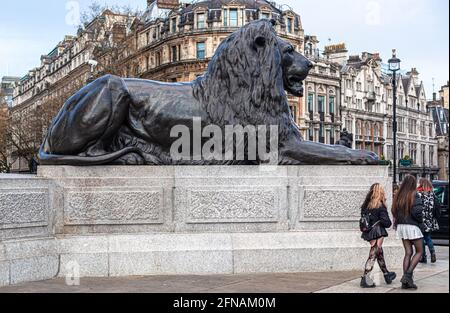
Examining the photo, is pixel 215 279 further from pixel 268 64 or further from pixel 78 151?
pixel 268 64

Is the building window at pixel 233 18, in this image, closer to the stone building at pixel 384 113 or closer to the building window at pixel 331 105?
the building window at pixel 331 105

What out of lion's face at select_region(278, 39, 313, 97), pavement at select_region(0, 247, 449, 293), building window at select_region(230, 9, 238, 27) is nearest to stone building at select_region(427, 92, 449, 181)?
building window at select_region(230, 9, 238, 27)

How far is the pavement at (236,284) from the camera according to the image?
7312mm

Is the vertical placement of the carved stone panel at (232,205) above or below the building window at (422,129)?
below

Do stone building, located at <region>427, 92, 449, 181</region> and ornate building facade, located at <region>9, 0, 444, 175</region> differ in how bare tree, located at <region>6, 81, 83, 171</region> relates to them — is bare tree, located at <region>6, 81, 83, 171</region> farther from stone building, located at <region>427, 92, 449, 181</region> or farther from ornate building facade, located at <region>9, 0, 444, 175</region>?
stone building, located at <region>427, 92, 449, 181</region>

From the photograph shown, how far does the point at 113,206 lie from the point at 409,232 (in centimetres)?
385

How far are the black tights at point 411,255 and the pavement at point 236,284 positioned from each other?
0.24 metres

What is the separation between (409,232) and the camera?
325 inches

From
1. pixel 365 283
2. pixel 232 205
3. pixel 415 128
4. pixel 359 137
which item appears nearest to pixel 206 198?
pixel 232 205

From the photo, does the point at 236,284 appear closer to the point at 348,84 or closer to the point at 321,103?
the point at 321,103

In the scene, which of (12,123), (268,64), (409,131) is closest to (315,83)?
(409,131)

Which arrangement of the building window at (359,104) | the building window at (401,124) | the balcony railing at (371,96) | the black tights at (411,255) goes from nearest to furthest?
the black tights at (411,255), the building window at (359,104), the balcony railing at (371,96), the building window at (401,124)

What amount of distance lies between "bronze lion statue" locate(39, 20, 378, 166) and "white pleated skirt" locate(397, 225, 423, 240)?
127 centimetres

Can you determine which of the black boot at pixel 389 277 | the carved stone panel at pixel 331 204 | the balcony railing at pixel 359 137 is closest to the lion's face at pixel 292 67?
the carved stone panel at pixel 331 204
